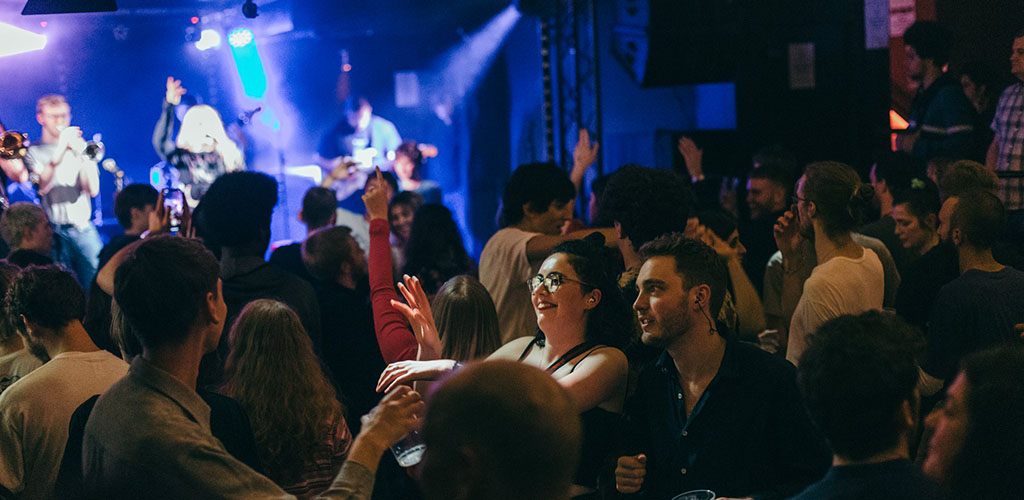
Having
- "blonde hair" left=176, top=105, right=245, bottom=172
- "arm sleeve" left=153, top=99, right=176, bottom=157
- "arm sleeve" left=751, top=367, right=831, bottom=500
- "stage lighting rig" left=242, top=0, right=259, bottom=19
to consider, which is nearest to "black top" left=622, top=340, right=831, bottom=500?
"arm sleeve" left=751, top=367, right=831, bottom=500

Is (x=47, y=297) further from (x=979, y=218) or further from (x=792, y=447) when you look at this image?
(x=979, y=218)

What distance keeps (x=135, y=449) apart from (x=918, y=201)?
3.52 metres

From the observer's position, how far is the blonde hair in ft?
34.4

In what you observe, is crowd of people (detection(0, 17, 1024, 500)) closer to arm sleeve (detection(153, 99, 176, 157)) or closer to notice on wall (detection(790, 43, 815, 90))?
notice on wall (detection(790, 43, 815, 90))

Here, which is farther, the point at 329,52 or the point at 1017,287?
the point at 329,52

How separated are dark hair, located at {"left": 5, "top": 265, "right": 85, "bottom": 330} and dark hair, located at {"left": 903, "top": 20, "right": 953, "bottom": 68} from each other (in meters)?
5.28

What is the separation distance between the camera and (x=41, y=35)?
9.98 m

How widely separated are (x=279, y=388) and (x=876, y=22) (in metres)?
6.92

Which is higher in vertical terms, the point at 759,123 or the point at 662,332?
the point at 759,123

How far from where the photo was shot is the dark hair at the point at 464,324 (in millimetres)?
3041

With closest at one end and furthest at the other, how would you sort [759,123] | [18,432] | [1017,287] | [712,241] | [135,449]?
1. [135,449]
2. [18,432]
3. [1017,287]
4. [712,241]
5. [759,123]

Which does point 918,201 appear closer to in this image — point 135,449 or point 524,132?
point 135,449

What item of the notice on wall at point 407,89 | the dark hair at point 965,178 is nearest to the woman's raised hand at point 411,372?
the dark hair at point 965,178

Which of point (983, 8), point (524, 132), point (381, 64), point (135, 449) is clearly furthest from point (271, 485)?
point (381, 64)
